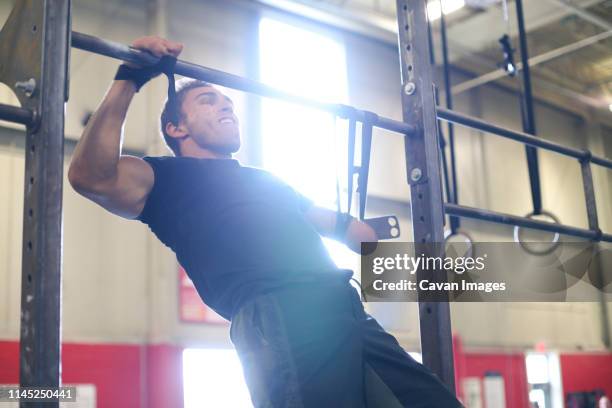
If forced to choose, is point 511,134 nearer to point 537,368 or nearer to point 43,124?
point 43,124

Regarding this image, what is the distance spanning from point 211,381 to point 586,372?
17.3 ft

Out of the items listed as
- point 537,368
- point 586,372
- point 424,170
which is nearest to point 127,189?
point 424,170

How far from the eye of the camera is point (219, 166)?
178 cm

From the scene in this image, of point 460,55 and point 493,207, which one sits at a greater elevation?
point 460,55

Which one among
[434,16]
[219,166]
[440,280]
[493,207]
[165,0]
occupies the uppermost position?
[434,16]

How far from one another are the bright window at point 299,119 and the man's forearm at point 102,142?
14.9ft

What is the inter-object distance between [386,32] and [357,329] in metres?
6.19

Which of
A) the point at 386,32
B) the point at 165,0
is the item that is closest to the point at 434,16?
the point at 386,32

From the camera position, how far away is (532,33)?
24.4 ft

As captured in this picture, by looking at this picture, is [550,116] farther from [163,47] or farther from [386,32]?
[163,47]

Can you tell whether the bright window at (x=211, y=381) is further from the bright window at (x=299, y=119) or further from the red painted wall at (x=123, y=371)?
the bright window at (x=299, y=119)

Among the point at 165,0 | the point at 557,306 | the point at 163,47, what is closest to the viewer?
the point at 163,47

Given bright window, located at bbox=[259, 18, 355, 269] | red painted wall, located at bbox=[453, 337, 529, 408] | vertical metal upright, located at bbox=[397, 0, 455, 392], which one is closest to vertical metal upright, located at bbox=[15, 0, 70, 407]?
vertical metal upright, located at bbox=[397, 0, 455, 392]

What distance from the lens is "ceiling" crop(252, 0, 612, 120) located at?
22.7ft
